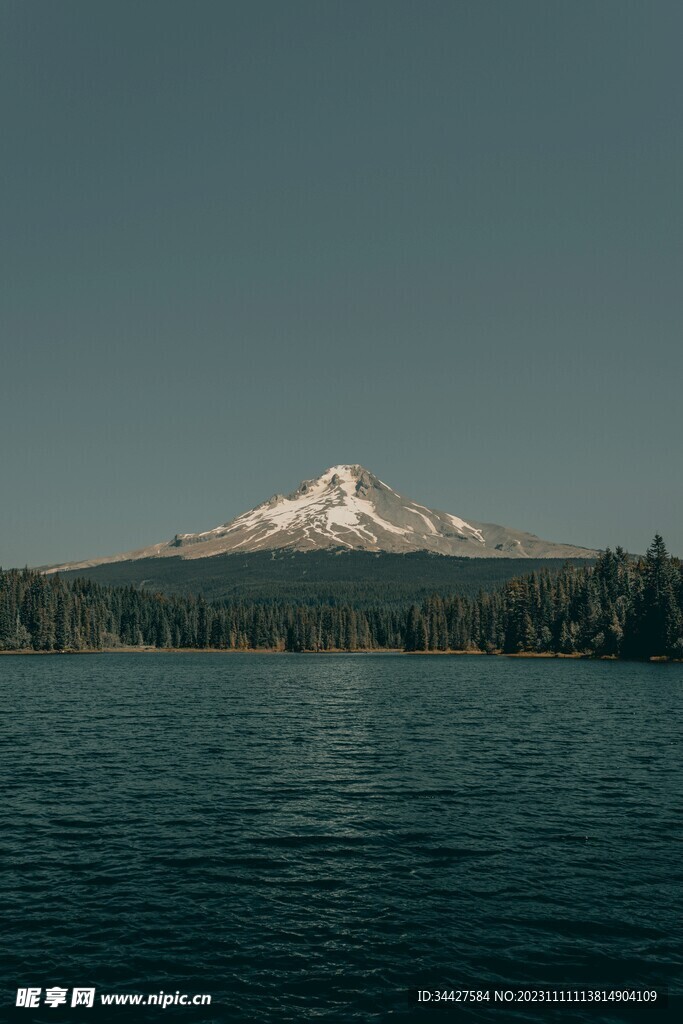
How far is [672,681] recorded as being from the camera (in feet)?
423

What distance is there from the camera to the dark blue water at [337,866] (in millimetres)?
23453

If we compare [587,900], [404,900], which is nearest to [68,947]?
[404,900]

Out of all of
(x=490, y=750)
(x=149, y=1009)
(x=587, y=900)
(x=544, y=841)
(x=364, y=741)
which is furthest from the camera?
(x=364, y=741)

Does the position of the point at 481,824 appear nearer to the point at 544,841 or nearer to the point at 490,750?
the point at 544,841

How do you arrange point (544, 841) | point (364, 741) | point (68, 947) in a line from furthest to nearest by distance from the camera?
point (364, 741), point (544, 841), point (68, 947)

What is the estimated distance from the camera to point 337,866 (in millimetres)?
33312

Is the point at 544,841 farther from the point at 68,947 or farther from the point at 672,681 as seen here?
the point at 672,681

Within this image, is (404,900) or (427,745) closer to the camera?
(404,900)

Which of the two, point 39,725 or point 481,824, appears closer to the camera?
point 481,824

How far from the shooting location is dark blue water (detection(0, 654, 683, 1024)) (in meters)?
23.5

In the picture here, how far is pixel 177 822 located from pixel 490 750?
2969 centimetres

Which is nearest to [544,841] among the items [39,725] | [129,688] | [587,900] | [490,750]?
[587,900]

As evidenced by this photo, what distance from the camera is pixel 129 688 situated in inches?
4884

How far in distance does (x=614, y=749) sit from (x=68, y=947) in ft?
158
